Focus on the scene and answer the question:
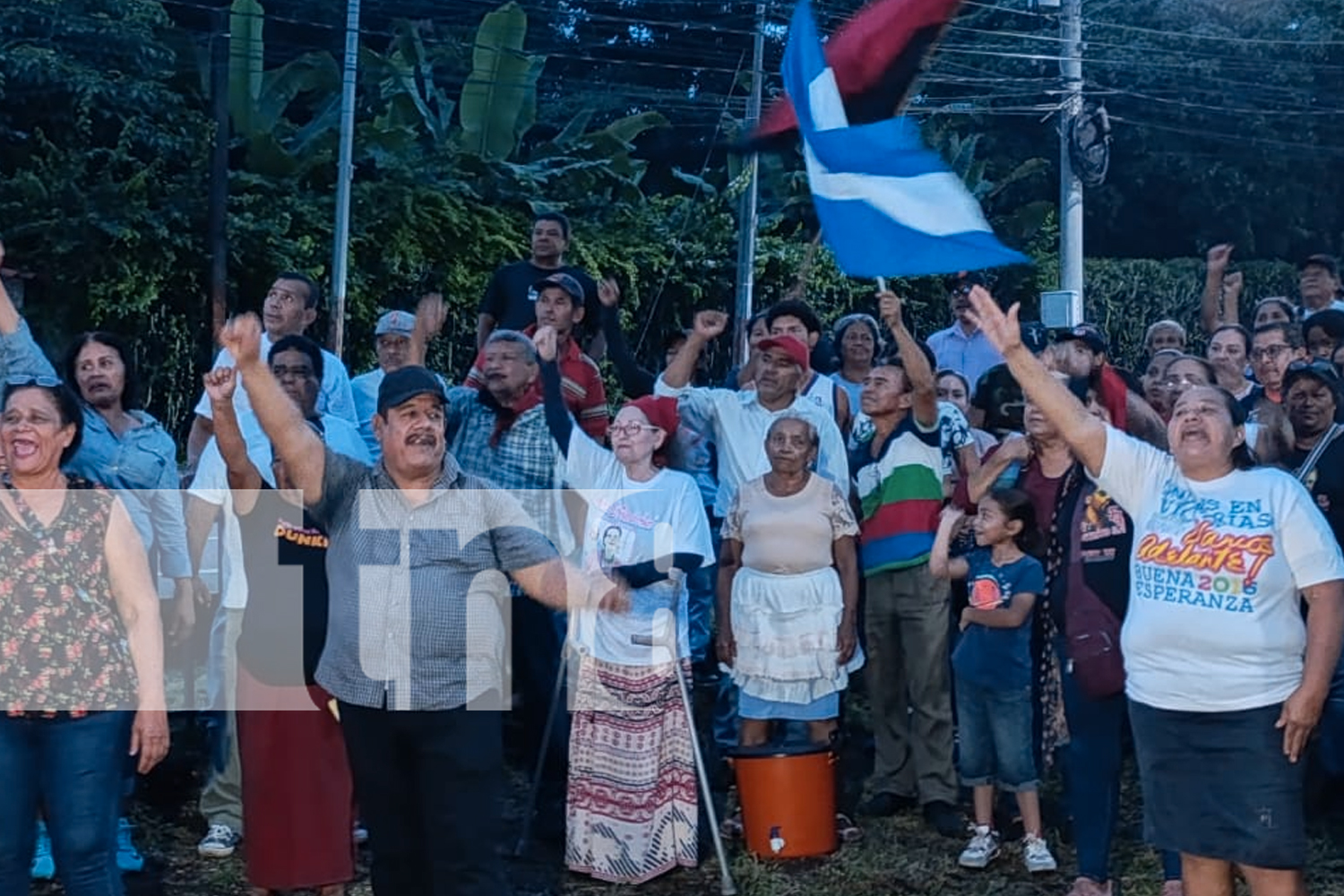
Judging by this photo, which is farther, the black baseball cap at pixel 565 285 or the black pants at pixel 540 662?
the black baseball cap at pixel 565 285

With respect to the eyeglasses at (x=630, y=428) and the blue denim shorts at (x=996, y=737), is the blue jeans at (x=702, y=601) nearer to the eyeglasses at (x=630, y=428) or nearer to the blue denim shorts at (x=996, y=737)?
the eyeglasses at (x=630, y=428)

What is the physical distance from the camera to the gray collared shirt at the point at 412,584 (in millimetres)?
4496

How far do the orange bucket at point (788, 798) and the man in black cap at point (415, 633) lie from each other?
5.60ft

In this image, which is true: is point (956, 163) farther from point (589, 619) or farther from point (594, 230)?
point (589, 619)

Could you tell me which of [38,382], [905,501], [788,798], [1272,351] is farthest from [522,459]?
[1272,351]

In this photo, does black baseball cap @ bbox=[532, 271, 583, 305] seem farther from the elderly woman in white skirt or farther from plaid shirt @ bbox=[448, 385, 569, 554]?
the elderly woman in white skirt

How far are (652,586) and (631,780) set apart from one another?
2.38 feet

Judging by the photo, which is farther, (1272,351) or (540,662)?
(1272,351)

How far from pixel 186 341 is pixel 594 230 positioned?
5141 millimetres

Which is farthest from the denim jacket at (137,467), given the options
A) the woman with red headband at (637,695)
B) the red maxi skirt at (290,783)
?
the woman with red headband at (637,695)

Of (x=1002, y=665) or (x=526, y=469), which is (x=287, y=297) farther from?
(x=1002, y=665)

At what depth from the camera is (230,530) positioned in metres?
5.70

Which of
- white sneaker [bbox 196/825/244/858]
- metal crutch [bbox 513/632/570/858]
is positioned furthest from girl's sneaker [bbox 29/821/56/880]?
metal crutch [bbox 513/632/570/858]

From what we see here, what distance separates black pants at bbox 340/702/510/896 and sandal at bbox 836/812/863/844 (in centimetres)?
213
